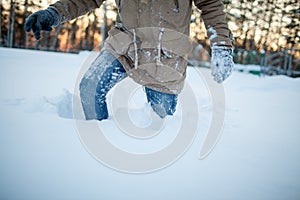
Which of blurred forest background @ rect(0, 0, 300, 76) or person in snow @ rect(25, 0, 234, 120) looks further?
blurred forest background @ rect(0, 0, 300, 76)

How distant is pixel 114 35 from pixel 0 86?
4.33 ft

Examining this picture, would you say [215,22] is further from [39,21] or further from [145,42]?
[39,21]

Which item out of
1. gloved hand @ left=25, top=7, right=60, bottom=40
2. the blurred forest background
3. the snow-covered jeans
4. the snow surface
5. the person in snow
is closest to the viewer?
the snow surface

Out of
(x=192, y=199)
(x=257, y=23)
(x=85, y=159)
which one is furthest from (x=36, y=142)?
(x=257, y=23)

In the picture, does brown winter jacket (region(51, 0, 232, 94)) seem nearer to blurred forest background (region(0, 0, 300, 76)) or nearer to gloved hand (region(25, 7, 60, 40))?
gloved hand (region(25, 7, 60, 40))

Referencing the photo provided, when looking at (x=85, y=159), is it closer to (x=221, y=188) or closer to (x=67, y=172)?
(x=67, y=172)

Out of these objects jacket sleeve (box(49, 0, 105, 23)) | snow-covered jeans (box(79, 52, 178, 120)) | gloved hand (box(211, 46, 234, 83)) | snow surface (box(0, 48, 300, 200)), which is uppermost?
jacket sleeve (box(49, 0, 105, 23))

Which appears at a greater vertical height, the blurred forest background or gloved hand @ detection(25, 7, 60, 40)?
the blurred forest background

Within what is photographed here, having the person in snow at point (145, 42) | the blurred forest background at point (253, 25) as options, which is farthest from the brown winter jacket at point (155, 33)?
the blurred forest background at point (253, 25)

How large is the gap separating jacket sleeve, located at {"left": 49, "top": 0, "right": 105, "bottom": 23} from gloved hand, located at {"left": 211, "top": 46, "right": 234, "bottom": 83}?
90 centimetres

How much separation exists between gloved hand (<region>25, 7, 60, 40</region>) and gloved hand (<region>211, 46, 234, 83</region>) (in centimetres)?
99

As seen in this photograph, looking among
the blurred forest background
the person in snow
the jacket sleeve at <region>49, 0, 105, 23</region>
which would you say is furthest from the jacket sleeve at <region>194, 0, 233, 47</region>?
the blurred forest background

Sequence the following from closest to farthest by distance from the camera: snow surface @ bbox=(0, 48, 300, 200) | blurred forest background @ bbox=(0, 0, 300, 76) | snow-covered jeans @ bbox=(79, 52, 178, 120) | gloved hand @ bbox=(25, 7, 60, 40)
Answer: snow surface @ bbox=(0, 48, 300, 200) → gloved hand @ bbox=(25, 7, 60, 40) → snow-covered jeans @ bbox=(79, 52, 178, 120) → blurred forest background @ bbox=(0, 0, 300, 76)

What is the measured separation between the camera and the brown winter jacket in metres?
1.55
